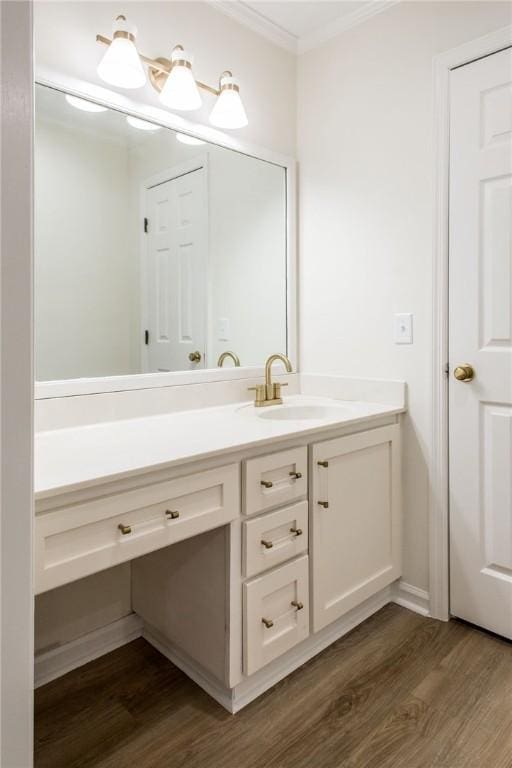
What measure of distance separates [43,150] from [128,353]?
0.69 metres

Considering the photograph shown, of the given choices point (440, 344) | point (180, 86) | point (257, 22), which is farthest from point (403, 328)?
point (257, 22)

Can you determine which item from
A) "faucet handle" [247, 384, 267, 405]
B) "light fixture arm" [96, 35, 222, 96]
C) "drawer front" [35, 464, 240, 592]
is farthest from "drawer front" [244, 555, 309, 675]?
"light fixture arm" [96, 35, 222, 96]

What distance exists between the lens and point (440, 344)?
73.0 inches

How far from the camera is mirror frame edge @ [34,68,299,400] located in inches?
61.6

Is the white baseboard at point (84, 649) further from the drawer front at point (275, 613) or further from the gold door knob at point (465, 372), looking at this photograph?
the gold door knob at point (465, 372)

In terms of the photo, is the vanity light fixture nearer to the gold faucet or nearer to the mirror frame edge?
the mirror frame edge

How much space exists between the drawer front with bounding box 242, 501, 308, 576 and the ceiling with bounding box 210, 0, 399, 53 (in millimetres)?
1936

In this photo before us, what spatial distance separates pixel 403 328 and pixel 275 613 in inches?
45.3

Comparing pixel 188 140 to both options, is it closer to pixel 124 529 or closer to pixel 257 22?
pixel 257 22

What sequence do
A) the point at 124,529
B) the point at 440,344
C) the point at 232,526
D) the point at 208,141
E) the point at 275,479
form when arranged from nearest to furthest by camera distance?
the point at 124,529, the point at 232,526, the point at 275,479, the point at 440,344, the point at 208,141

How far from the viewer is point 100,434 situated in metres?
1.53

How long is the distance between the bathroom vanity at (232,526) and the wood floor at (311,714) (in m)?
0.08

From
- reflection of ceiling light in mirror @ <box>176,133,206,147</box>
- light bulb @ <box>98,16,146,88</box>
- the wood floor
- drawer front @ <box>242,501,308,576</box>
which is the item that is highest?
light bulb @ <box>98,16,146,88</box>

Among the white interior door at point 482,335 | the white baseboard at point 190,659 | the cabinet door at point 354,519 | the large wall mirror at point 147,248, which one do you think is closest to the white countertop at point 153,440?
the cabinet door at point 354,519
